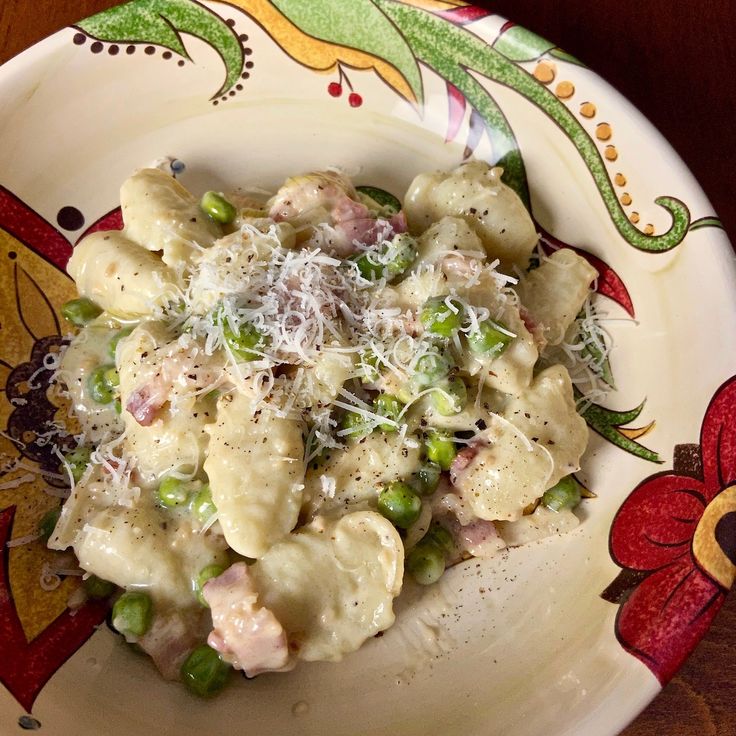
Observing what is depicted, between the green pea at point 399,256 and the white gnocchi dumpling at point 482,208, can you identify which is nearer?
the green pea at point 399,256

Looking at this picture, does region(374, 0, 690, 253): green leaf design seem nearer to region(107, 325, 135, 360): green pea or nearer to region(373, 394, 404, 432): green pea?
region(373, 394, 404, 432): green pea

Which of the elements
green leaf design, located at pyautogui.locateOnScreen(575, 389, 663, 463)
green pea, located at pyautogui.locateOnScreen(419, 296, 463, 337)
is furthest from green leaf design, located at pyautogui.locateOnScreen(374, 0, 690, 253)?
green pea, located at pyautogui.locateOnScreen(419, 296, 463, 337)

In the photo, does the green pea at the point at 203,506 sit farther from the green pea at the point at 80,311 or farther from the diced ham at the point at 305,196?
the diced ham at the point at 305,196

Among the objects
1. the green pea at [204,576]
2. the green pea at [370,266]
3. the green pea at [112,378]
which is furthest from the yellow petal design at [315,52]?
the green pea at [204,576]

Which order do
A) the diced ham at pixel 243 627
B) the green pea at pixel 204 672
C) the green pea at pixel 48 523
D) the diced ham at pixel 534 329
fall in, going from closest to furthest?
the diced ham at pixel 243 627, the green pea at pixel 204 672, the green pea at pixel 48 523, the diced ham at pixel 534 329

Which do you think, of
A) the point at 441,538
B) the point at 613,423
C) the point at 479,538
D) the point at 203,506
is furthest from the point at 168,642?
the point at 613,423
